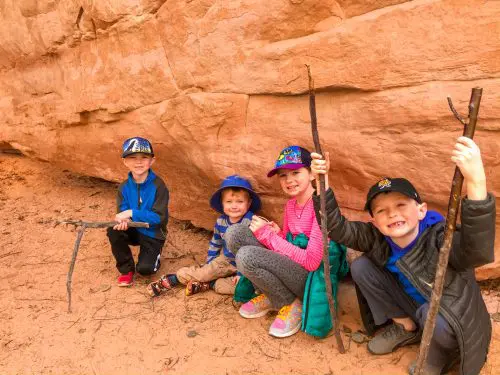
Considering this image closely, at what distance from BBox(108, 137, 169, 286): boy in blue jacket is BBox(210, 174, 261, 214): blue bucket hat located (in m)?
0.43

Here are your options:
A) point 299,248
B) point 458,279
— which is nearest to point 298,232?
point 299,248

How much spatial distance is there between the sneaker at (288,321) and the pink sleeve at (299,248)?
28 cm

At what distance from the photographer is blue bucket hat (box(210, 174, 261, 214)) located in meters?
3.34

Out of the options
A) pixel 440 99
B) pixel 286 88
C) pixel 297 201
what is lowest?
pixel 297 201

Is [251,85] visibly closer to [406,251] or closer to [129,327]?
[406,251]

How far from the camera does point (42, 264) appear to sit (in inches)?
157

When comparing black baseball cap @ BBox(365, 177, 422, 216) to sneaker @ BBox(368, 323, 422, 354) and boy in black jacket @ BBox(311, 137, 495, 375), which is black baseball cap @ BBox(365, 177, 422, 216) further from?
sneaker @ BBox(368, 323, 422, 354)

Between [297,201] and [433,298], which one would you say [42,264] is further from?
[433,298]

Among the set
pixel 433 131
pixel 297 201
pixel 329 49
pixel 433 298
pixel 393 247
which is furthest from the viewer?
pixel 297 201

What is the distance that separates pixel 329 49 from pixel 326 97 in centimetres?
31

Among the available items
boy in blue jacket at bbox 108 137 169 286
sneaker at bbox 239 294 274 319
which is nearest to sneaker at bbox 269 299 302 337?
sneaker at bbox 239 294 274 319

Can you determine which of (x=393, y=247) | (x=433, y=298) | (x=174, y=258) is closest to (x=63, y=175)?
(x=174, y=258)

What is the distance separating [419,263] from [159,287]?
1.99 m

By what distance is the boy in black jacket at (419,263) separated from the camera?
5.92 feet
